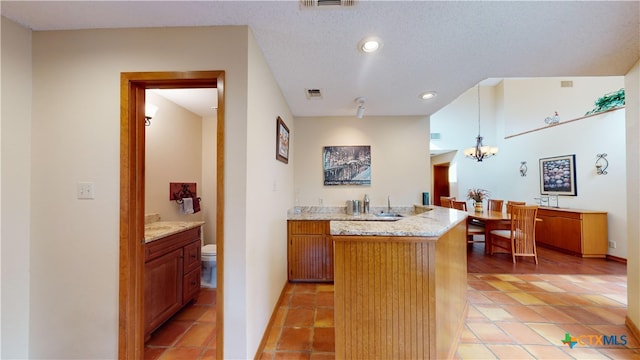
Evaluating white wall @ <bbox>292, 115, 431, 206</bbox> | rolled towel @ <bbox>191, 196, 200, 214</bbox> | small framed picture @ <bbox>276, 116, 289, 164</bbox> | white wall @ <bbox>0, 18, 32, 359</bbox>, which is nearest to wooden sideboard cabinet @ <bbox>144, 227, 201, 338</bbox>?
white wall @ <bbox>0, 18, 32, 359</bbox>

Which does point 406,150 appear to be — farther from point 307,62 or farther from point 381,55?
point 307,62

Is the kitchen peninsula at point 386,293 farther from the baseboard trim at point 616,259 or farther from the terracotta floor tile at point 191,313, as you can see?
the baseboard trim at point 616,259

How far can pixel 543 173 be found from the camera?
5148 millimetres

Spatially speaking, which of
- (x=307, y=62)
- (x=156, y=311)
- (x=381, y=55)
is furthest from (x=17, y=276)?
(x=381, y=55)

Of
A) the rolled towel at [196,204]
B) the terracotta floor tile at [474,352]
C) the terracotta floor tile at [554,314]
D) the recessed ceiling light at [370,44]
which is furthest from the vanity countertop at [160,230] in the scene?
the terracotta floor tile at [554,314]

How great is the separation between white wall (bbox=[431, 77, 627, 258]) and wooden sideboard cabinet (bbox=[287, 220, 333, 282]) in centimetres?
472

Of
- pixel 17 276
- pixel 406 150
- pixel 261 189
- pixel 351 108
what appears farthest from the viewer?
pixel 406 150

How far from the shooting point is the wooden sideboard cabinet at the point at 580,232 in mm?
3926

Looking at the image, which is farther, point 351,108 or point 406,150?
point 406,150

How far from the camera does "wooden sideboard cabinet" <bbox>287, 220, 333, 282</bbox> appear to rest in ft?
10.0

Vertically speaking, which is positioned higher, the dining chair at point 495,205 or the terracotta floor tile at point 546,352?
the dining chair at point 495,205

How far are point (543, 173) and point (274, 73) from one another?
20.2 ft

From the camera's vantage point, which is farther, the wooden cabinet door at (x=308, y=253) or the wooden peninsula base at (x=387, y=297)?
the wooden cabinet door at (x=308, y=253)

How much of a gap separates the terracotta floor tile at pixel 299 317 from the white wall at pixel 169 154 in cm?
185
